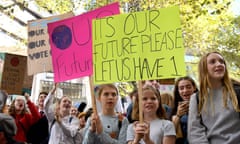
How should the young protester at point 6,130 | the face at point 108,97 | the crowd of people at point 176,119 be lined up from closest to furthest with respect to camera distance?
the young protester at point 6,130, the crowd of people at point 176,119, the face at point 108,97

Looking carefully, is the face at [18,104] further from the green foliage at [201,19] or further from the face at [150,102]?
the green foliage at [201,19]

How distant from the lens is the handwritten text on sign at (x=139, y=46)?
124 inches

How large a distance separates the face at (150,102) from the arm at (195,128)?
35 cm

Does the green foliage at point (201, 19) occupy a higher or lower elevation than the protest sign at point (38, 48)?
higher

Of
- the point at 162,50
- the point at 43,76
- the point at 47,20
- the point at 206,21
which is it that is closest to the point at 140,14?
the point at 162,50

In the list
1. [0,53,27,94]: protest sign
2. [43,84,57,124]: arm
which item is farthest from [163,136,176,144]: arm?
[0,53,27,94]: protest sign

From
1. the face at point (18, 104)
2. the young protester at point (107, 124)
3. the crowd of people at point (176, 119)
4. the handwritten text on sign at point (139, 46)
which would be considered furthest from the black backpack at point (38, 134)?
the handwritten text on sign at point (139, 46)

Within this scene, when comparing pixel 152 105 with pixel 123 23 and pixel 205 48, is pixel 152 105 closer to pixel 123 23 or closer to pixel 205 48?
pixel 123 23

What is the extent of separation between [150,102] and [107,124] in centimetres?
44

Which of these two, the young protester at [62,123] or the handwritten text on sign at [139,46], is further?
the young protester at [62,123]

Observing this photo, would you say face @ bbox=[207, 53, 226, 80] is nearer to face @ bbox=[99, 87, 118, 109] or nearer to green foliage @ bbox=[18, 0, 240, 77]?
face @ bbox=[99, 87, 118, 109]

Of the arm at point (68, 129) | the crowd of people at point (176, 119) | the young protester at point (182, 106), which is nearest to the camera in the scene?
the crowd of people at point (176, 119)

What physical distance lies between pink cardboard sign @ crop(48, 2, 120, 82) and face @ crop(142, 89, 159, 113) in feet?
1.95

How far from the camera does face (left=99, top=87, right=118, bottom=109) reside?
3.71 meters
